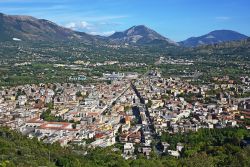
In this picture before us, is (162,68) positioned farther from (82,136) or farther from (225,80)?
(82,136)

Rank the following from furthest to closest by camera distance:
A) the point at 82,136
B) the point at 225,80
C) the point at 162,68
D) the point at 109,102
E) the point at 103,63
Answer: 1. the point at 103,63
2. the point at 162,68
3. the point at 225,80
4. the point at 109,102
5. the point at 82,136

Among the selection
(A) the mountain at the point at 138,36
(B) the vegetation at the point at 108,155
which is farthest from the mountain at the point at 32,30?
(B) the vegetation at the point at 108,155

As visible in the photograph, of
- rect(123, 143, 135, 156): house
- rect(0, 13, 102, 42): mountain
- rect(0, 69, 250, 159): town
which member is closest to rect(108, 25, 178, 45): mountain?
rect(0, 13, 102, 42): mountain

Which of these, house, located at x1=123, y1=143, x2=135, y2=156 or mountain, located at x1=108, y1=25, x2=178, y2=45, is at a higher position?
mountain, located at x1=108, y1=25, x2=178, y2=45

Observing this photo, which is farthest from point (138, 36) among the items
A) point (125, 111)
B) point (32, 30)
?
point (125, 111)

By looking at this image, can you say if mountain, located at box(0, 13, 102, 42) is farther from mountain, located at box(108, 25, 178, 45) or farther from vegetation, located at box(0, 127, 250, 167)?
vegetation, located at box(0, 127, 250, 167)

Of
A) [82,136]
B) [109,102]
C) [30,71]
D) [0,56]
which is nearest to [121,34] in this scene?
[0,56]

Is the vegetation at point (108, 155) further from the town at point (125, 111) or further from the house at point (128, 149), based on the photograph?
the town at point (125, 111)
